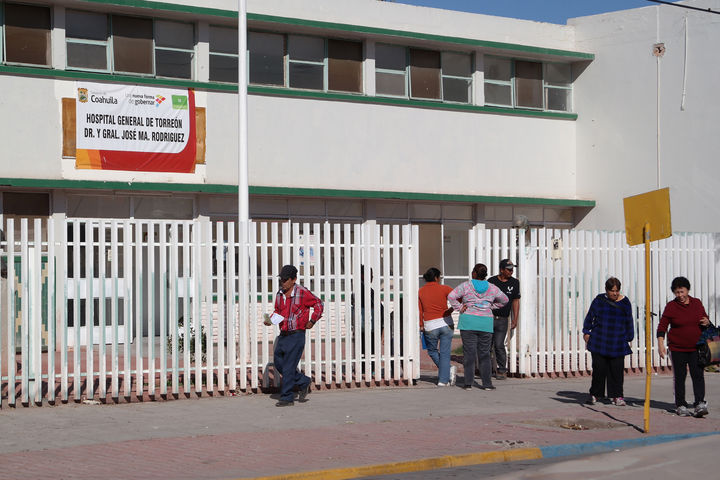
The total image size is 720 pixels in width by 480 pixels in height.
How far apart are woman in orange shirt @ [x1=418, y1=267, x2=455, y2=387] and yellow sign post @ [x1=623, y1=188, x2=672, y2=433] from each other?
12.1ft

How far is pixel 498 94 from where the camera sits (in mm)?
24703

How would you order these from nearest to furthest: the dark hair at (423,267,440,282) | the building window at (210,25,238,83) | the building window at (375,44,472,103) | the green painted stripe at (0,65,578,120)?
the dark hair at (423,267,440,282)
the green painted stripe at (0,65,578,120)
the building window at (210,25,238,83)
the building window at (375,44,472,103)

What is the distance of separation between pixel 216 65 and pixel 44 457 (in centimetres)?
1346

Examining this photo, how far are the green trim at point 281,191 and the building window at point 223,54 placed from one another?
7.70 feet

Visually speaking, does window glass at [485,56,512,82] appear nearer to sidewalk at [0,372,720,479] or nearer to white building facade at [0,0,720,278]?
white building facade at [0,0,720,278]

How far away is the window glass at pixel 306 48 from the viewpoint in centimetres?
2194

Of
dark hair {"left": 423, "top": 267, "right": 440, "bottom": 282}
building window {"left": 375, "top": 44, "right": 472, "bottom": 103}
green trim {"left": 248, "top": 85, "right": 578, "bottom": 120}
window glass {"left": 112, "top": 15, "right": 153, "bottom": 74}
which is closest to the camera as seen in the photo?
dark hair {"left": 423, "top": 267, "right": 440, "bottom": 282}

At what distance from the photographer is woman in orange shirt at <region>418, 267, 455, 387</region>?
1421 cm

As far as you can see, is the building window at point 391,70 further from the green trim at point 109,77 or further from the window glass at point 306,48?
the green trim at point 109,77

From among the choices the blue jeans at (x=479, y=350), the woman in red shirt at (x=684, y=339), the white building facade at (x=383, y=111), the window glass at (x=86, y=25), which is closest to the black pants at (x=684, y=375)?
the woman in red shirt at (x=684, y=339)

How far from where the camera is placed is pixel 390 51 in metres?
23.2

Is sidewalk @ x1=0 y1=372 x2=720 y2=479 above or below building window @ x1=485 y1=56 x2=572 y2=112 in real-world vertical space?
below

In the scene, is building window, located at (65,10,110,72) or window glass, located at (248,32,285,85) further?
window glass, located at (248,32,285,85)

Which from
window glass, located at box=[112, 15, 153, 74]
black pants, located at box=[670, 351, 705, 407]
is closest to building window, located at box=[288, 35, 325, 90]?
window glass, located at box=[112, 15, 153, 74]
